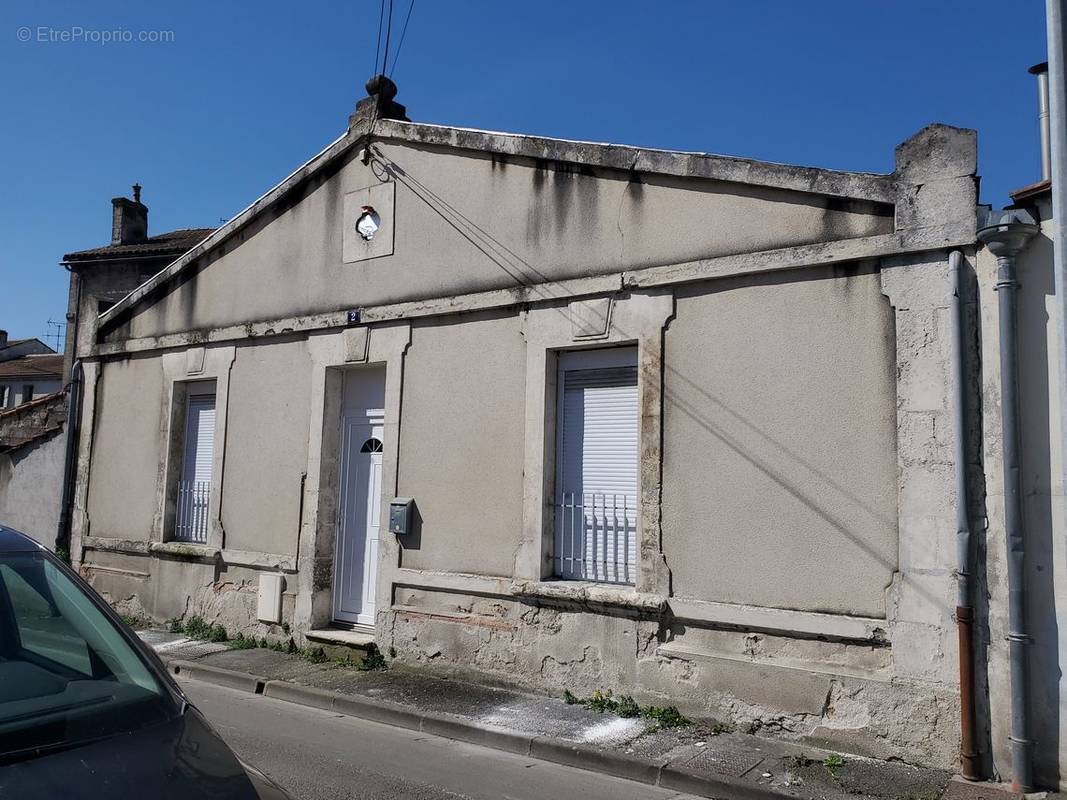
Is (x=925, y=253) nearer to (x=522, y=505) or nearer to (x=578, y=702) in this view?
(x=522, y=505)

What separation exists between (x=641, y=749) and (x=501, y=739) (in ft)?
3.43

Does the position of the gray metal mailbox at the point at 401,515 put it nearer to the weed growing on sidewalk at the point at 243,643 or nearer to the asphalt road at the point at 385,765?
the asphalt road at the point at 385,765

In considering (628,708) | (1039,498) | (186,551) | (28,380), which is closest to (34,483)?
(186,551)

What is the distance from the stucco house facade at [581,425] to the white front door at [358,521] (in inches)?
1.2

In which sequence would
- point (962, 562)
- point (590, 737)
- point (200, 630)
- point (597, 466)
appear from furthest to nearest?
point (200, 630) → point (597, 466) → point (590, 737) → point (962, 562)

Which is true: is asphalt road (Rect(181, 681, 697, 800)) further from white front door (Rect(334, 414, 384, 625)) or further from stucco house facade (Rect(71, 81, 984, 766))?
white front door (Rect(334, 414, 384, 625))

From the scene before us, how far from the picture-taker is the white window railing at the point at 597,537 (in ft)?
24.0

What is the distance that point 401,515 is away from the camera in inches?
333

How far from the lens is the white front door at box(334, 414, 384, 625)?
9234 millimetres

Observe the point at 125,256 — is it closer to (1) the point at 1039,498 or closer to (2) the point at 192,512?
(2) the point at 192,512

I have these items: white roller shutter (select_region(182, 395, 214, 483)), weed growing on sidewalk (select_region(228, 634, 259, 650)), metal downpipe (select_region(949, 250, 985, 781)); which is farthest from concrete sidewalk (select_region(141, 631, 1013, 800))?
white roller shutter (select_region(182, 395, 214, 483))

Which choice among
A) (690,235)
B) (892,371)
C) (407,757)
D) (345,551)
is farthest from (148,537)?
(892,371)

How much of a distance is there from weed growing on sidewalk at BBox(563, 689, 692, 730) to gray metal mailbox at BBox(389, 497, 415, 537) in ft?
7.39

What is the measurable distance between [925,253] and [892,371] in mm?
825
